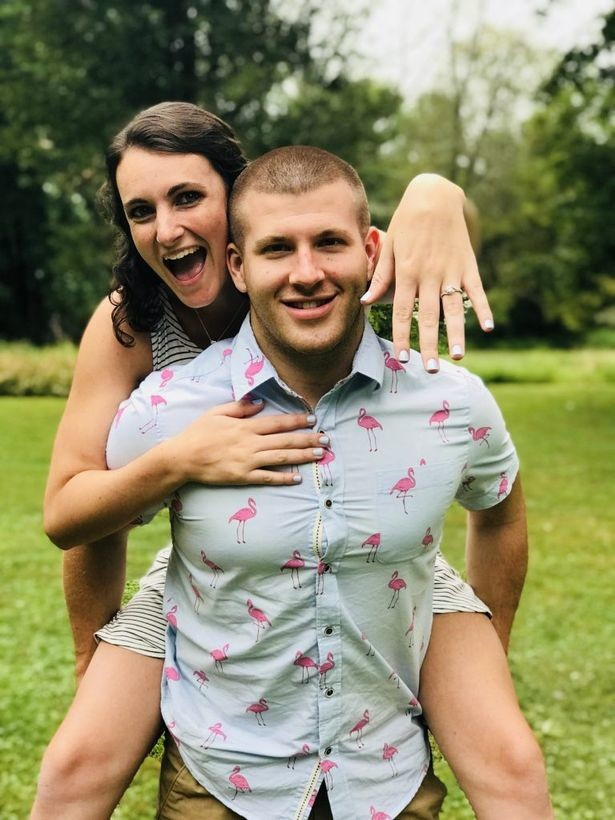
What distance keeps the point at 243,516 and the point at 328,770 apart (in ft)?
2.08

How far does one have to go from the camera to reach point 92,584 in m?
2.94

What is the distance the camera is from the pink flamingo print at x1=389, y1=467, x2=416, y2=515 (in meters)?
2.44

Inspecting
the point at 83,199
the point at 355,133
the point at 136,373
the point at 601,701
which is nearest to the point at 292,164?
the point at 136,373

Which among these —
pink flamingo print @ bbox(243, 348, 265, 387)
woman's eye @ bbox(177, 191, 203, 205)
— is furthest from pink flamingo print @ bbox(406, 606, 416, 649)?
woman's eye @ bbox(177, 191, 203, 205)

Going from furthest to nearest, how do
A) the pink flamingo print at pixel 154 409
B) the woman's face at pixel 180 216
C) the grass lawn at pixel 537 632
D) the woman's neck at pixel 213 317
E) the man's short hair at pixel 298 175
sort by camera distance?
1. the grass lawn at pixel 537 632
2. the woman's neck at pixel 213 317
3. the woman's face at pixel 180 216
4. the pink flamingo print at pixel 154 409
5. the man's short hair at pixel 298 175

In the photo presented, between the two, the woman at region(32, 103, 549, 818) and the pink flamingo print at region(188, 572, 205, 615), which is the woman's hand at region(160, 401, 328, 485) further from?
the pink flamingo print at region(188, 572, 205, 615)

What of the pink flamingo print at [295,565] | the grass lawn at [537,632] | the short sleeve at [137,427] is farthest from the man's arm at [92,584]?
the grass lawn at [537,632]

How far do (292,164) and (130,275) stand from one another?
2.66ft

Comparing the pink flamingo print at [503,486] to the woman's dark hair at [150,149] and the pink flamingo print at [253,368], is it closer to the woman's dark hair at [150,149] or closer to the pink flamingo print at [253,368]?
the pink flamingo print at [253,368]

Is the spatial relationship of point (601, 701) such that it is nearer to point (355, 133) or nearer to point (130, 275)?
point (130, 275)

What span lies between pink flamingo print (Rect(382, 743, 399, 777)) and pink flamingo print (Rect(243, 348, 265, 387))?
947 millimetres

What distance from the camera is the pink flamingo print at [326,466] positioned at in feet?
7.89

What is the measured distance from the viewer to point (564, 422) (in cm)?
1736

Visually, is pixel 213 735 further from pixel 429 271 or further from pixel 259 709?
pixel 429 271
